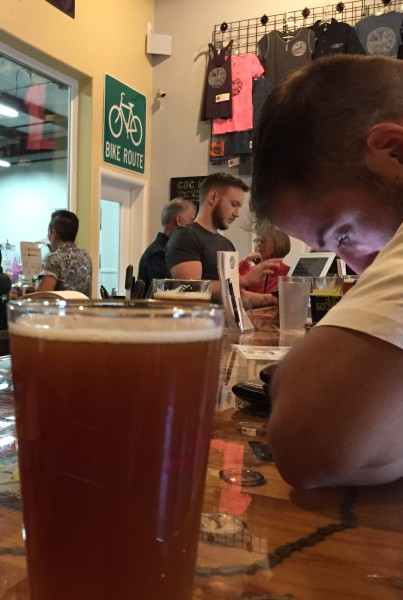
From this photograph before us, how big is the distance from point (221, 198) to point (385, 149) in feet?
6.01

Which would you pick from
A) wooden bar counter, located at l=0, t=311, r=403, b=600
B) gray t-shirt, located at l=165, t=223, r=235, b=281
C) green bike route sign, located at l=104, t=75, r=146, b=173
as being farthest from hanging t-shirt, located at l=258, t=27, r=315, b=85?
wooden bar counter, located at l=0, t=311, r=403, b=600

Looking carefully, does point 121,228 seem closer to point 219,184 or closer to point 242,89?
point 242,89

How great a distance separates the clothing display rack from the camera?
420cm

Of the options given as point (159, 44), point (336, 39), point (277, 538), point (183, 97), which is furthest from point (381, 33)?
point (277, 538)

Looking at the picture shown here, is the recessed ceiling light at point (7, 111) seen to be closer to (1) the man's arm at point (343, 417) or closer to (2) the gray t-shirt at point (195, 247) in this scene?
(2) the gray t-shirt at point (195, 247)

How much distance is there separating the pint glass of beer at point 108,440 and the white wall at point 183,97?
14.3ft


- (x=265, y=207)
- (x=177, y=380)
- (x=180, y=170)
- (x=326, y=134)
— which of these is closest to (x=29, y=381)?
(x=177, y=380)

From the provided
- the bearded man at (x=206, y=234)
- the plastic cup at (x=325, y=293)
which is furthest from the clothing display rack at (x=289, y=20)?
the plastic cup at (x=325, y=293)

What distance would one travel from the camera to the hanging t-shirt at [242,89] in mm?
4477

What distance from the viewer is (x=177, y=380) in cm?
27

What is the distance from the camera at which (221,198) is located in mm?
2688

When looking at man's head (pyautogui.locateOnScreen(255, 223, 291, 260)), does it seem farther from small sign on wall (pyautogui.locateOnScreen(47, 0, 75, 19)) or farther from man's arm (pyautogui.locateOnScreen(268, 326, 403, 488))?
man's arm (pyautogui.locateOnScreen(268, 326, 403, 488))

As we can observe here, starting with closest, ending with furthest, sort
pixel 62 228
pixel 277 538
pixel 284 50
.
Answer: pixel 277 538 → pixel 62 228 → pixel 284 50

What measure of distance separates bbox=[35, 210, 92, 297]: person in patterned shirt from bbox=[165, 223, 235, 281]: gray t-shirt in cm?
86
